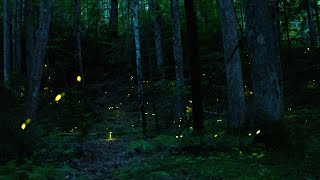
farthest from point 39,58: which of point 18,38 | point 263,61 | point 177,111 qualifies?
point 18,38

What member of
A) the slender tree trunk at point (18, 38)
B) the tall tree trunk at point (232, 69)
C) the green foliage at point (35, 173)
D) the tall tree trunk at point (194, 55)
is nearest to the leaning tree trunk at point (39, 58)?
the tall tree trunk at point (194, 55)

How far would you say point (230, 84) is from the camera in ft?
42.1

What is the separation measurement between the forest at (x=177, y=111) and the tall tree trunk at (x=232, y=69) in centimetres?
3

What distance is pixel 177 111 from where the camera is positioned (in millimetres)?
17797

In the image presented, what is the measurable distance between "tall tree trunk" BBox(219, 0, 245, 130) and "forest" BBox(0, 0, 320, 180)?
0.10ft

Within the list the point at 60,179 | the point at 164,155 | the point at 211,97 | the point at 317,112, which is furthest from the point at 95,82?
the point at 60,179

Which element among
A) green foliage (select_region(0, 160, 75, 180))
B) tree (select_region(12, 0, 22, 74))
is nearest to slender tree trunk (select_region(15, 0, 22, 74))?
tree (select_region(12, 0, 22, 74))

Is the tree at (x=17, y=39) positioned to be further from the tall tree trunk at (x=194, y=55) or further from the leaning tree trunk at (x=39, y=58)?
the tall tree trunk at (x=194, y=55)

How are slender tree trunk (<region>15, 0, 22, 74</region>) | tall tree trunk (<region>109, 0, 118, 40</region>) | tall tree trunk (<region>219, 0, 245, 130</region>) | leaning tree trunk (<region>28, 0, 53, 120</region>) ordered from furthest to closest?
tall tree trunk (<region>109, 0, 118, 40</region>)
slender tree trunk (<region>15, 0, 22, 74</region>)
tall tree trunk (<region>219, 0, 245, 130</region>)
leaning tree trunk (<region>28, 0, 53, 120</region>)

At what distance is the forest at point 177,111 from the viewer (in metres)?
7.50

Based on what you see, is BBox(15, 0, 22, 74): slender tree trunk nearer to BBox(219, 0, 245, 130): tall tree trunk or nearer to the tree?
the tree

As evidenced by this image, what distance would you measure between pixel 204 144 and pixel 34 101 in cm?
534

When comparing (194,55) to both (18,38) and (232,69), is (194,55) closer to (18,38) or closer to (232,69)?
(232,69)

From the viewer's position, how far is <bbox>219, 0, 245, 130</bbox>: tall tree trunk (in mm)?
12672
